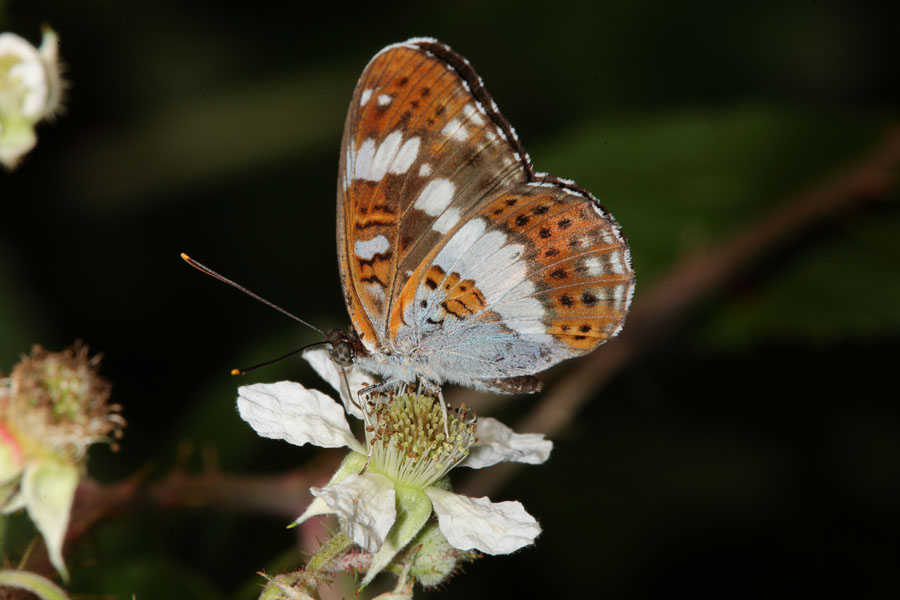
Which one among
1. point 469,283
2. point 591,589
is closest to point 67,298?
point 469,283

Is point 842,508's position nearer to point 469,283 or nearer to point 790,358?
point 790,358

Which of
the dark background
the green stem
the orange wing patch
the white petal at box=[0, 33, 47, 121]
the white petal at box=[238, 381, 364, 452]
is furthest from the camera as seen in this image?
the dark background

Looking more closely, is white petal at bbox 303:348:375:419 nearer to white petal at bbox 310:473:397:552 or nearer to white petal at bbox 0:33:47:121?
white petal at bbox 310:473:397:552

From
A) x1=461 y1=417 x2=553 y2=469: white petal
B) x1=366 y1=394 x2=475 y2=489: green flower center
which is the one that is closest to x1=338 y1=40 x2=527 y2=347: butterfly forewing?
x1=366 y1=394 x2=475 y2=489: green flower center

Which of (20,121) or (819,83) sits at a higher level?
(819,83)

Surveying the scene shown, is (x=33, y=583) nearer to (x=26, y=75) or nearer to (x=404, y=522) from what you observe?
(x=404, y=522)

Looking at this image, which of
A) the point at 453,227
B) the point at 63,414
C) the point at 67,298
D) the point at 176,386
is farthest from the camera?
the point at 67,298

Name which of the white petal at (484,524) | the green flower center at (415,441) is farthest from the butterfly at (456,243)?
the white petal at (484,524)

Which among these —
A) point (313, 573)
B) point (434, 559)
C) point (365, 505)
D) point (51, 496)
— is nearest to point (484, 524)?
point (434, 559)
